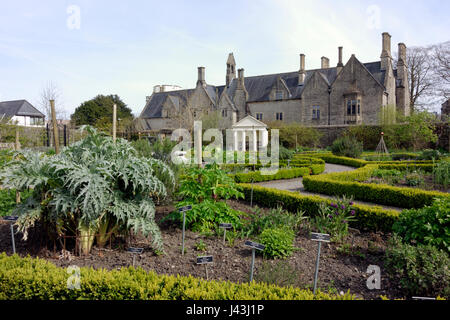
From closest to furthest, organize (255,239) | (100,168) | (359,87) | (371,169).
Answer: (100,168)
(255,239)
(371,169)
(359,87)

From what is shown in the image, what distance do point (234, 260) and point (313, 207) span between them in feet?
11.2

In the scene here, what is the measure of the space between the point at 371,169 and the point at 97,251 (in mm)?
12647

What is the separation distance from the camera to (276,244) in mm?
5164

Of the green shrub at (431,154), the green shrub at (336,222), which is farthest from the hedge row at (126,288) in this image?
the green shrub at (431,154)

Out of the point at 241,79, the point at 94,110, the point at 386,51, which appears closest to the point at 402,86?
the point at 386,51

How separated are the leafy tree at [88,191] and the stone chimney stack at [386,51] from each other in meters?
35.9

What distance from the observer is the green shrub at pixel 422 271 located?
148 inches

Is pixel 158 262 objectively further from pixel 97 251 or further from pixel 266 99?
pixel 266 99

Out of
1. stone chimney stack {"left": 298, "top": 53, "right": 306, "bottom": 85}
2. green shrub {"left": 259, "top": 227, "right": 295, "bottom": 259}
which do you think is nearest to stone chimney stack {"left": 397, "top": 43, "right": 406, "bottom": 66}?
stone chimney stack {"left": 298, "top": 53, "right": 306, "bottom": 85}

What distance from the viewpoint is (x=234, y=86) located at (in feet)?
145

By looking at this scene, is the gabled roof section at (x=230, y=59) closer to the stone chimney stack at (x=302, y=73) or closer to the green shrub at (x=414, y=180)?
the stone chimney stack at (x=302, y=73)

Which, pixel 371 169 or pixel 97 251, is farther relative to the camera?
pixel 371 169

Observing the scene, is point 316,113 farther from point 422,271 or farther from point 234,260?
point 422,271
